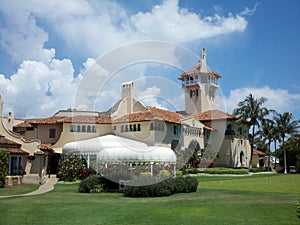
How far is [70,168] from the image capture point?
38.7 meters

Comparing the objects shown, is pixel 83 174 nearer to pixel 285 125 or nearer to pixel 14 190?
pixel 14 190

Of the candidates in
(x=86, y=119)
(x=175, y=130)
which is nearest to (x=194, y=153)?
(x=175, y=130)

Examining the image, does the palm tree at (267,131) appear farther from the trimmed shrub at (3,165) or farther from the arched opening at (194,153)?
the trimmed shrub at (3,165)

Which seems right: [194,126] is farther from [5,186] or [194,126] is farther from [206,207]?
[206,207]

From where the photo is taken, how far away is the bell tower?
74500 mm

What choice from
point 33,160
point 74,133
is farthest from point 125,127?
point 33,160

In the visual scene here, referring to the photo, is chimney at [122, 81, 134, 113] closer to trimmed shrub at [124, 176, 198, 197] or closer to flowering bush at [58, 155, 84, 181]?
flowering bush at [58, 155, 84, 181]

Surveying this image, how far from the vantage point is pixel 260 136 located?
73.1m

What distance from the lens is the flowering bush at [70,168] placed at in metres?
38.3

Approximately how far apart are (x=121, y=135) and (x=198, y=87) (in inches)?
1283

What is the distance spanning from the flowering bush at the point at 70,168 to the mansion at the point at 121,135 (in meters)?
2.29

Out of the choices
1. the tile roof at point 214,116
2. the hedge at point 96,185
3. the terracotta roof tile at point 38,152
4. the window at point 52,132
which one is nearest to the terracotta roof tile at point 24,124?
the window at point 52,132

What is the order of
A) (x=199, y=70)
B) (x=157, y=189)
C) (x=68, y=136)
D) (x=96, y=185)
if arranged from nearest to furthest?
(x=157, y=189) < (x=96, y=185) < (x=68, y=136) < (x=199, y=70)

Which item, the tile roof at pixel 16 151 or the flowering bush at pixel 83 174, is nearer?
the tile roof at pixel 16 151
